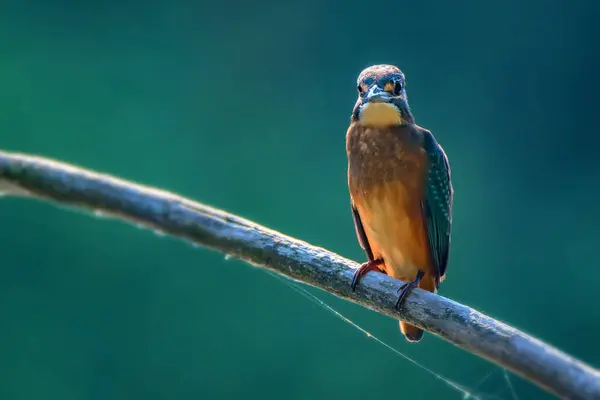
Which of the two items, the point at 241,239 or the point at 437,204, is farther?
the point at 437,204

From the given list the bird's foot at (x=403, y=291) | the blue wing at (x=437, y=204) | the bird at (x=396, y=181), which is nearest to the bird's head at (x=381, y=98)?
the bird at (x=396, y=181)

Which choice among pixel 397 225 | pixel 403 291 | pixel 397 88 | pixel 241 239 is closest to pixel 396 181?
pixel 397 225

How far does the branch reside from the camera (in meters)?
1.19

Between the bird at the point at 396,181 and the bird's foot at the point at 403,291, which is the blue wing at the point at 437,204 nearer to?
the bird at the point at 396,181

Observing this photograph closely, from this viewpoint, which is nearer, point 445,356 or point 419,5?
point 445,356

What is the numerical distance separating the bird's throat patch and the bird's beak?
0.06 ft

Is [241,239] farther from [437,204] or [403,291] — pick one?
[437,204]

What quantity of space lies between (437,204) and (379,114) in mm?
295

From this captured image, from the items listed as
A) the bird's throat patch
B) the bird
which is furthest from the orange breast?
the bird's throat patch

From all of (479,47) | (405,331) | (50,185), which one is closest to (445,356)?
(479,47)

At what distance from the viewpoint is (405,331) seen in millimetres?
2150

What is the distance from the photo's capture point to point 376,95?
6.59ft

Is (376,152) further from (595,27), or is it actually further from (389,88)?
(595,27)

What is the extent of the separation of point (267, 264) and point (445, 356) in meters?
3.47
